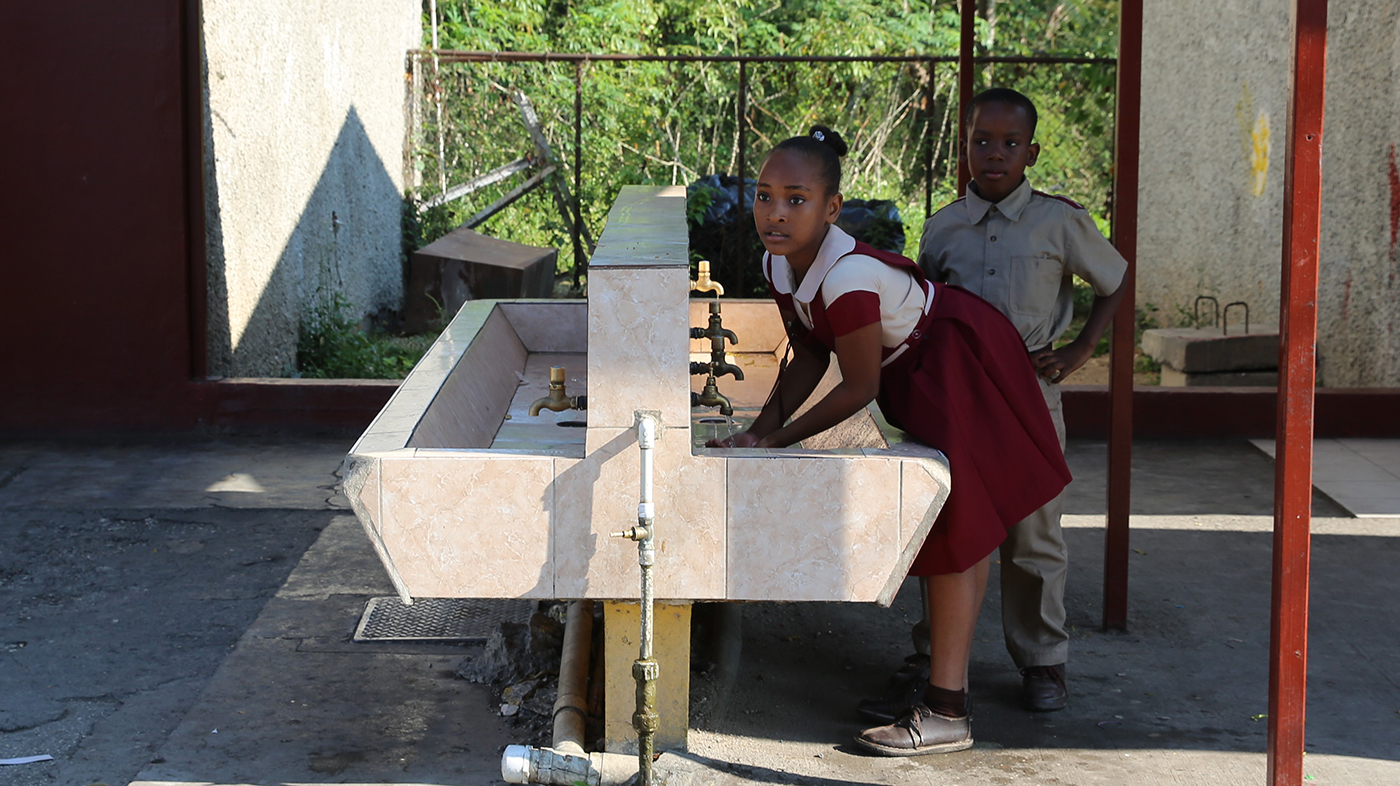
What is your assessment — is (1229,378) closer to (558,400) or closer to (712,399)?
→ (712,399)

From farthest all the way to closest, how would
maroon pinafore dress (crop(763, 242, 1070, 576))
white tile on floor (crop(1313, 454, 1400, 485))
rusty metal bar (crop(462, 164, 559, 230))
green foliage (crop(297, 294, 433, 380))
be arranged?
rusty metal bar (crop(462, 164, 559, 230)), green foliage (crop(297, 294, 433, 380)), white tile on floor (crop(1313, 454, 1400, 485)), maroon pinafore dress (crop(763, 242, 1070, 576))

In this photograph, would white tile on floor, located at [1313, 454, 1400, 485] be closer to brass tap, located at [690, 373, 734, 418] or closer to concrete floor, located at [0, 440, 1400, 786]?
concrete floor, located at [0, 440, 1400, 786]

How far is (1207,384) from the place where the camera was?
8422mm

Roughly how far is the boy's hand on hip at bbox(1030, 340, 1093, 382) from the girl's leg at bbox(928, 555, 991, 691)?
0.64 meters

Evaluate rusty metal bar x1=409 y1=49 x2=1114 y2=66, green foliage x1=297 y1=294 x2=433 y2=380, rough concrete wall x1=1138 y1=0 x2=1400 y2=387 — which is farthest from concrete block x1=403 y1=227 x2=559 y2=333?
rough concrete wall x1=1138 y1=0 x2=1400 y2=387

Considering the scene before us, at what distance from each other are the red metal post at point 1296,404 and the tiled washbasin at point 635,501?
0.76 meters

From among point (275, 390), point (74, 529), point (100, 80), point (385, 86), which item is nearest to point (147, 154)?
point (100, 80)

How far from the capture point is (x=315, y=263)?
8.44 metres

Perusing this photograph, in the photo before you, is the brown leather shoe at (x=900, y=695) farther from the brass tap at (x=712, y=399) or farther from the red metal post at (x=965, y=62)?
the red metal post at (x=965, y=62)

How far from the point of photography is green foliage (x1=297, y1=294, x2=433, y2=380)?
7.99 m

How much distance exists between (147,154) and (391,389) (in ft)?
5.57

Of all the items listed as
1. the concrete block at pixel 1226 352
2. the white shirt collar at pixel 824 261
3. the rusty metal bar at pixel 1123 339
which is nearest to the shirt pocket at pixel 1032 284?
the rusty metal bar at pixel 1123 339

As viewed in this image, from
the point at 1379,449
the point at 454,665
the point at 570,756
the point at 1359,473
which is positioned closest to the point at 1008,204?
the point at 570,756

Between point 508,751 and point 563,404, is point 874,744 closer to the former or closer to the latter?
point 508,751
